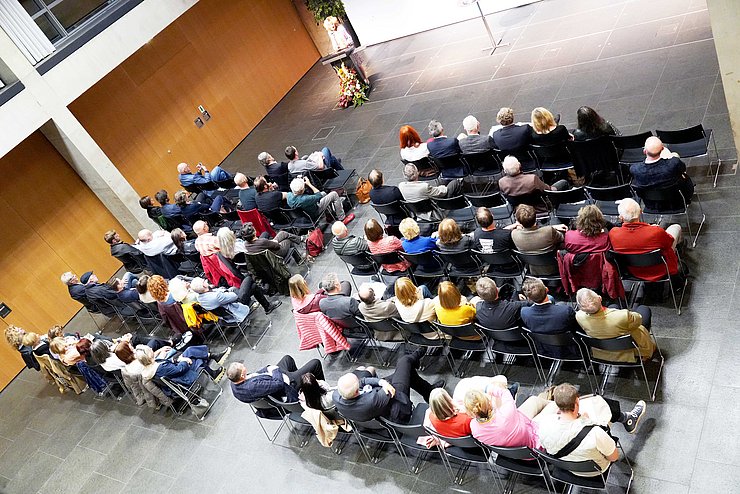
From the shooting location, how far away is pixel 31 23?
10.6m

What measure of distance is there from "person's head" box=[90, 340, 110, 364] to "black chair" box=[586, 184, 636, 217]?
21.4 ft

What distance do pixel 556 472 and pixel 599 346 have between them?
44.8 inches

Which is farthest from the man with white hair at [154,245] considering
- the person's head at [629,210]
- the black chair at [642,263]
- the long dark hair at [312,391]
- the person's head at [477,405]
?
the person's head at [629,210]

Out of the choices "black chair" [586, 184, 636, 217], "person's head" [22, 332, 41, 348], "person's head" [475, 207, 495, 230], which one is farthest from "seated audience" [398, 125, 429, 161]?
"person's head" [22, 332, 41, 348]

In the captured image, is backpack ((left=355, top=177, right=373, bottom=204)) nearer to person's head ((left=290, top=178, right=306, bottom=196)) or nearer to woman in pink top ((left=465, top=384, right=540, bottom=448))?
person's head ((left=290, top=178, right=306, bottom=196))

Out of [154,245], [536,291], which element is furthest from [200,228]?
[536,291]

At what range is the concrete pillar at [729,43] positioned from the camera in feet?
20.9

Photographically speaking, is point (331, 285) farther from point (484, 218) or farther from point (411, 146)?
point (411, 146)

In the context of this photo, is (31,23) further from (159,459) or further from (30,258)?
(159,459)

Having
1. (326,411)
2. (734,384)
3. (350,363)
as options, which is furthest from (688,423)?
(350,363)

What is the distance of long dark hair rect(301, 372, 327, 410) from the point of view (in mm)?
5921

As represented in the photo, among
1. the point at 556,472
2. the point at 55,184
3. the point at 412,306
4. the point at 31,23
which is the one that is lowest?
the point at 556,472

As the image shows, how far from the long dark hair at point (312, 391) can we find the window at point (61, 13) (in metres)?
8.97

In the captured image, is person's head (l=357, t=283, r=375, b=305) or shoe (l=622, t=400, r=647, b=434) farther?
person's head (l=357, t=283, r=375, b=305)
